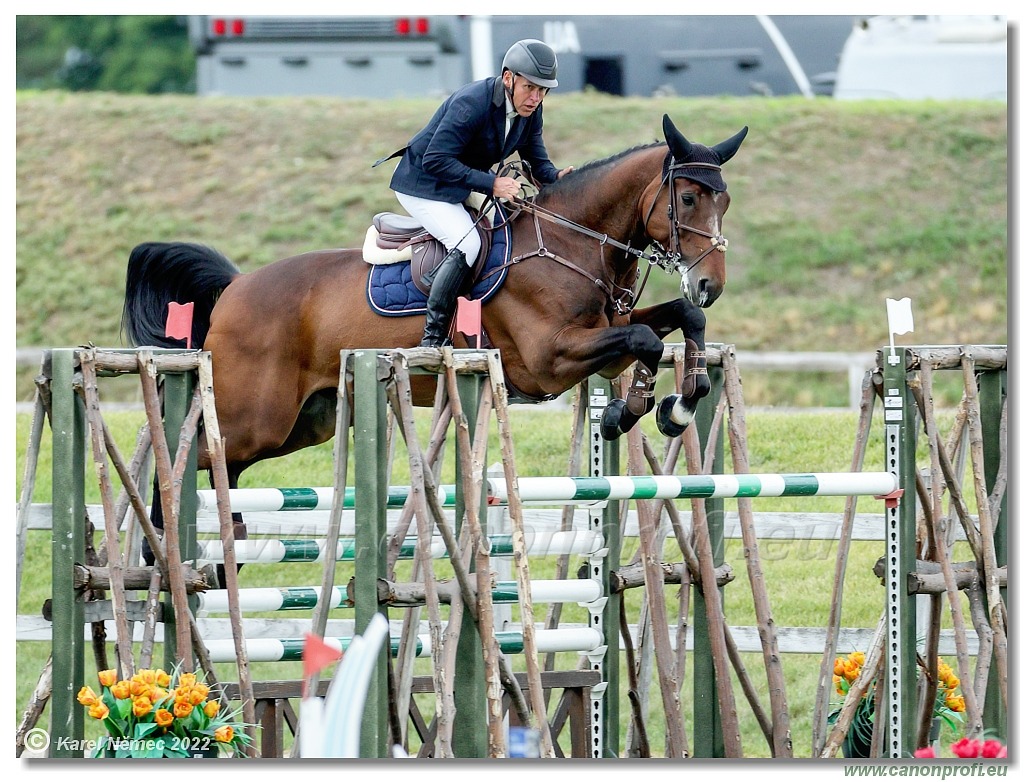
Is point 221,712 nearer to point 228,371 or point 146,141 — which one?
point 228,371

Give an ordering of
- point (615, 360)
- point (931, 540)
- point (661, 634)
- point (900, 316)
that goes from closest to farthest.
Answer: point (900, 316) < point (931, 540) < point (661, 634) < point (615, 360)

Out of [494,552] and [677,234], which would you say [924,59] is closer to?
[677,234]

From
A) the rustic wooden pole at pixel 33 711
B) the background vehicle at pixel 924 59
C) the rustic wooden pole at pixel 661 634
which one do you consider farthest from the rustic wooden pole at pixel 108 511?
Result: the background vehicle at pixel 924 59

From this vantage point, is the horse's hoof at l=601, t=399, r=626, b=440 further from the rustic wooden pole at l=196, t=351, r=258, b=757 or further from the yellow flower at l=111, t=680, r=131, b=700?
the yellow flower at l=111, t=680, r=131, b=700

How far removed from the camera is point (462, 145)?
5148 millimetres

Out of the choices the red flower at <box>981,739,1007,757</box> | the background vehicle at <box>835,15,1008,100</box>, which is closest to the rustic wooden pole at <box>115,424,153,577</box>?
the red flower at <box>981,739,1007,757</box>

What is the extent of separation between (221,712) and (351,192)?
10545mm

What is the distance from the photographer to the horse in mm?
4934

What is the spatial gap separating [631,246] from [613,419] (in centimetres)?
77

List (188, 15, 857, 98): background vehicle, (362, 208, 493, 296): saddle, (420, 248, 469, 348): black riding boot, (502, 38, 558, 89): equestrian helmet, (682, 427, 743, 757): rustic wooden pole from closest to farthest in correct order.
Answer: (682, 427, 743, 757): rustic wooden pole < (502, 38, 558, 89): equestrian helmet < (420, 248, 469, 348): black riding boot < (362, 208, 493, 296): saddle < (188, 15, 857, 98): background vehicle

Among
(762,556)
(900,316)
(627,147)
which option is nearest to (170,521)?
(900,316)

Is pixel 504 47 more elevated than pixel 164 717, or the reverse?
pixel 504 47

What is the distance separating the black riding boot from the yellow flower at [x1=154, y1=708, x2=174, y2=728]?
1.83 metres

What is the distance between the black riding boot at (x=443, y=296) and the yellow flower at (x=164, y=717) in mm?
1828
